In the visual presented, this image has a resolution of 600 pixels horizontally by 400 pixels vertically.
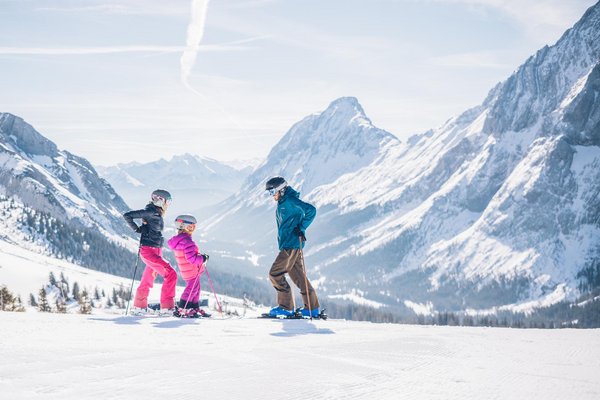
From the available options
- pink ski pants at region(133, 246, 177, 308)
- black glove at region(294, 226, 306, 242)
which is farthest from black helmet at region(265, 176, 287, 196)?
pink ski pants at region(133, 246, 177, 308)

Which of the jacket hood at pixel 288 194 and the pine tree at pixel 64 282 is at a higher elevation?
the jacket hood at pixel 288 194

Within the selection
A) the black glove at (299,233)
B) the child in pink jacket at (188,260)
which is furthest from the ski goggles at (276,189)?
the child in pink jacket at (188,260)

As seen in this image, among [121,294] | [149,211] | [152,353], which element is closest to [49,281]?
[121,294]

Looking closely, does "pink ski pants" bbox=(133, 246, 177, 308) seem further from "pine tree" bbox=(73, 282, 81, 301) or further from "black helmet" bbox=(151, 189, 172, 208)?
"pine tree" bbox=(73, 282, 81, 301)

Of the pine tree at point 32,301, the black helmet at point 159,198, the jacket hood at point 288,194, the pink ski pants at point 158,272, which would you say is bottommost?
the pine tree at point 32,301

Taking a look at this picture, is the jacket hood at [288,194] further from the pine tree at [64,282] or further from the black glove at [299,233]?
the pine tree at [64,282]

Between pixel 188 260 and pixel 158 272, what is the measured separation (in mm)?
1036

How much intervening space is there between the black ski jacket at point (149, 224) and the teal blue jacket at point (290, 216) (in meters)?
3.25

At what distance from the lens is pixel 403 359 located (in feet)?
23.2

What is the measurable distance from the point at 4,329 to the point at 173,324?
3.21 m

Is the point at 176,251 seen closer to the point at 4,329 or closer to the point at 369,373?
the point at 4,329

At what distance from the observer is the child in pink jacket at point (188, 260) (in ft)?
47.0

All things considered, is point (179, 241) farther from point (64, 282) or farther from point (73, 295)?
point (64, 282)

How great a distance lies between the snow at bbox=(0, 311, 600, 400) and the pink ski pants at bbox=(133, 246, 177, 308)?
491cm
